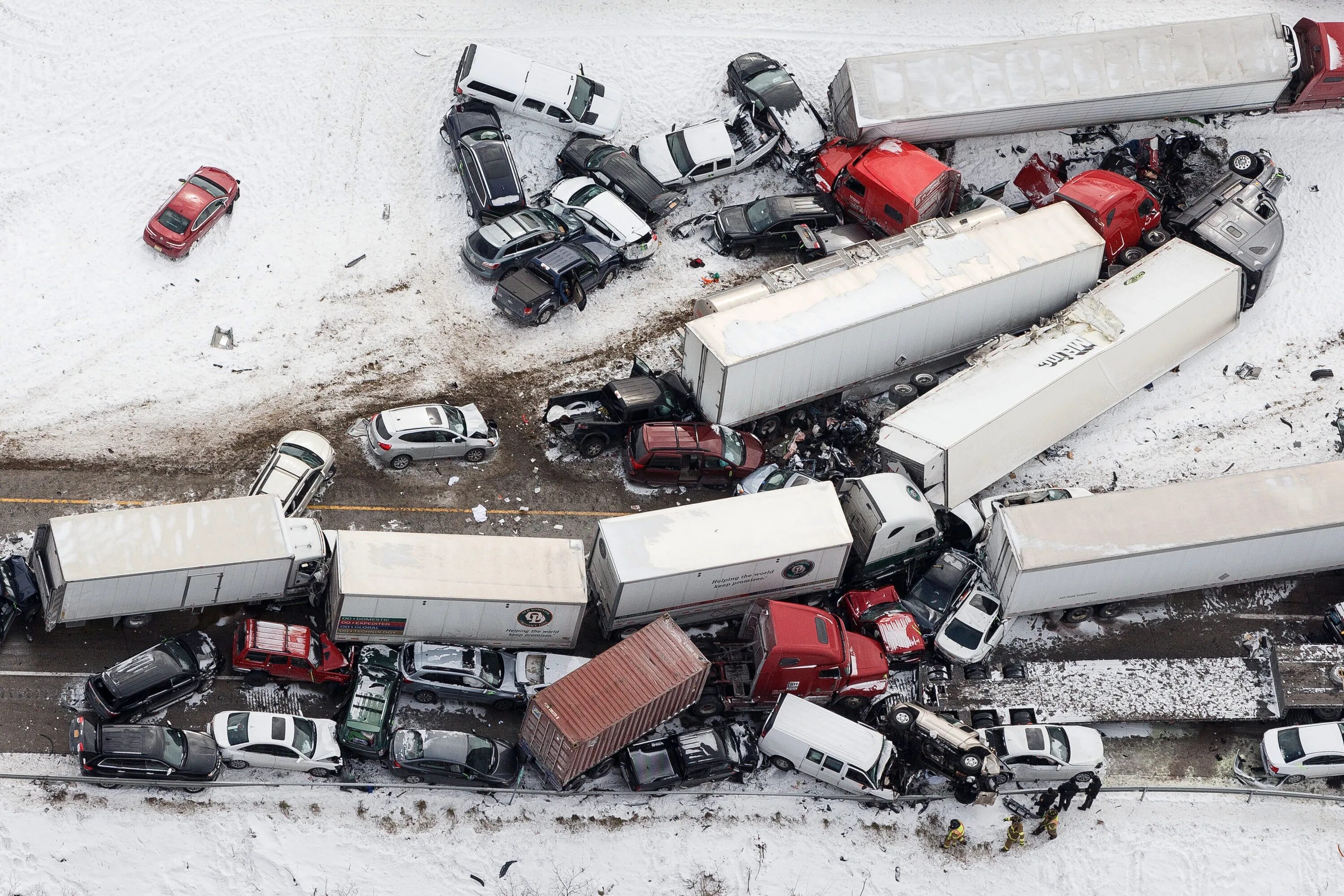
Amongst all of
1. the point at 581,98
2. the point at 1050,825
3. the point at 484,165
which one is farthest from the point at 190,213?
the point at 1050,825

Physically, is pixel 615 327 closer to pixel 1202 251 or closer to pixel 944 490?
pixel 944 490

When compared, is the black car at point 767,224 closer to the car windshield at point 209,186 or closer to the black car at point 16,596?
the car windshield at point 209,186

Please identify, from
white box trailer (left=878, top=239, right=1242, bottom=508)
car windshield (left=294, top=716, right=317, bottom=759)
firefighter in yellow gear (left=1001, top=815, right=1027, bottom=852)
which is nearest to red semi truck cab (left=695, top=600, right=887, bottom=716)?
firefighter in yellow gear (left=1001, top=815, right=1027, bottom=852)

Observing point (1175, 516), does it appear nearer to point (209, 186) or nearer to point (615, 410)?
point (615, 410)

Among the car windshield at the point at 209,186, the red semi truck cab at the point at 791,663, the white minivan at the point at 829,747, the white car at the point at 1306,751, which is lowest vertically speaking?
the white car at the point at 1306,751

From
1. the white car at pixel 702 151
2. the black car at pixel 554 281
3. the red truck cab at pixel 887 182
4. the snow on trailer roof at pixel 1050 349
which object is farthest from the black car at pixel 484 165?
the snow on trailer roof at pixel 1050 349
